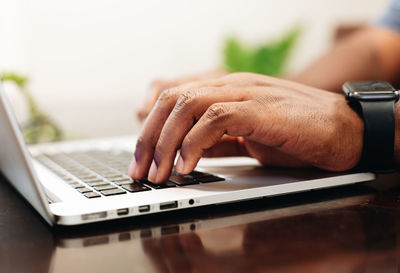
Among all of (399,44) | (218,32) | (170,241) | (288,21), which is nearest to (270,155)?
Answer: (170,241)

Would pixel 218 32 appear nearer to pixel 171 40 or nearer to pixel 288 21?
pixel 171 40

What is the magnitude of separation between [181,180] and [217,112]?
0.34ft

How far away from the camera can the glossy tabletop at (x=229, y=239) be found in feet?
1.28

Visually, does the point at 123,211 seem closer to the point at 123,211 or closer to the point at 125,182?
the point at 123,211

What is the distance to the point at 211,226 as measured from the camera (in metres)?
0.50

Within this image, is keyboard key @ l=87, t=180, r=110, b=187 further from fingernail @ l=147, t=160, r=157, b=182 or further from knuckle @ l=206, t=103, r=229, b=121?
knuckle @ l=206, t=103, r=229, b=121

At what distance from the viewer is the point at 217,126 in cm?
58

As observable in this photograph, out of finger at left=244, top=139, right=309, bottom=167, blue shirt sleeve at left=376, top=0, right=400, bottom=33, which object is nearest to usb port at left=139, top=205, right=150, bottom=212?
finger at left=244, top=139, right=309, bottom=167

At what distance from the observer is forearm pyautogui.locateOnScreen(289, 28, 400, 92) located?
1562mm

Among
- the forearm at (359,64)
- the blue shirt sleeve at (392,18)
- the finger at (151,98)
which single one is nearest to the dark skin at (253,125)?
the finger at (151,98)

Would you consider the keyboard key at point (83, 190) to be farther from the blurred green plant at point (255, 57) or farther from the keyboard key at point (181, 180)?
the blurred green plant at point (255, 57)

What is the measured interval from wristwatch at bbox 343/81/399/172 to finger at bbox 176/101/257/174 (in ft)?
0.55

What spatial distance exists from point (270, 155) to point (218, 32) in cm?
277

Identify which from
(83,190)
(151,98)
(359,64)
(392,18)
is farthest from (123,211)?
(392,18)
